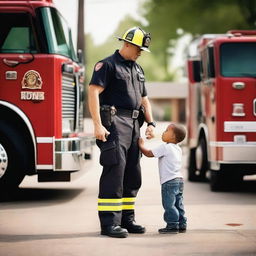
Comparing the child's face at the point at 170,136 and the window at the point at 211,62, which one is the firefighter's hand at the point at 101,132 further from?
the window at the point at 211,62

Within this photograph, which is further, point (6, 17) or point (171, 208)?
point (6, 17)

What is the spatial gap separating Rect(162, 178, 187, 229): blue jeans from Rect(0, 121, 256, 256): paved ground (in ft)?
0.50

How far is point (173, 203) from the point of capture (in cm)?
870

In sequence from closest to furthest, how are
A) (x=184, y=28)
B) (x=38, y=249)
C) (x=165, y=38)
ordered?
1. (x=38, y=249)
2. (x=184, y=28)
3. (x=165, y=38)

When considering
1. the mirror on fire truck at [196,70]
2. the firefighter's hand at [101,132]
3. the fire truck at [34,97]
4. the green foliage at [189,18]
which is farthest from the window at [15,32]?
the green foliage at [189,18]

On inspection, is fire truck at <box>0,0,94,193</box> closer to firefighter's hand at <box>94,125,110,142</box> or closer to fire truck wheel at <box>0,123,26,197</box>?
fire truck wheel at <box>0,123,26,197</box>

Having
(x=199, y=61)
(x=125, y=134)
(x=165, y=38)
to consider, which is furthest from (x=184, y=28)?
(x=125, y=134)

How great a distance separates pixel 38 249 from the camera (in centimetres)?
772

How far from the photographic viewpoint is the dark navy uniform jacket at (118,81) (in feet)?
28.1

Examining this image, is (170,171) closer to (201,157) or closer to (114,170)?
(114,170)

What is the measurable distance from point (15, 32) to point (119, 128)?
11.3 ft

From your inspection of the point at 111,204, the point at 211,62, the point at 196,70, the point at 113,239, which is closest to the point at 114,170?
the point at 111,204

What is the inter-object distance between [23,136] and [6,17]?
1.54 meters

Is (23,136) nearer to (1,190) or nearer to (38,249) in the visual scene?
(1,190)
